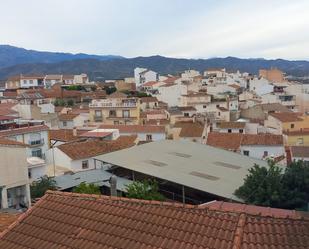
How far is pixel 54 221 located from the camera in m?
6.82

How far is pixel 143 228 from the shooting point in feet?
20.3

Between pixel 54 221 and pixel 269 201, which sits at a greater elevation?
pixel 54 221

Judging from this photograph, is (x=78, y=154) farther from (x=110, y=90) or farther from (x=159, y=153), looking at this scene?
(x=110, y=90)

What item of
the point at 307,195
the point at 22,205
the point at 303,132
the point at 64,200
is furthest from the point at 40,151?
the point at 64,200

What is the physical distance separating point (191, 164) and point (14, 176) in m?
9.58

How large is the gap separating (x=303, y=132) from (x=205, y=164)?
18.3m

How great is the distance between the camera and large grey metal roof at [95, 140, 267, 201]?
805 inches

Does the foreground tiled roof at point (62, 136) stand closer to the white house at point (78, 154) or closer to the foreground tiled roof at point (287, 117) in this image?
the white house at point (78, 154)

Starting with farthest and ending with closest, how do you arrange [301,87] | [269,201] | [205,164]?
[301,87], [205,164], [269,201]

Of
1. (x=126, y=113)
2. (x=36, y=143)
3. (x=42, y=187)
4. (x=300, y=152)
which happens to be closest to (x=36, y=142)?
(x=36, y=143)

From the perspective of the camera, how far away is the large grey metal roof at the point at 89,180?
22188 mm

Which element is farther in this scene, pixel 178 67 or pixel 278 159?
pixel 178 67

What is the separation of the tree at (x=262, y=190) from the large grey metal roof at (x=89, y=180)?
5.94 metres

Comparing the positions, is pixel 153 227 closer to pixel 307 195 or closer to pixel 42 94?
pixel 307 195
